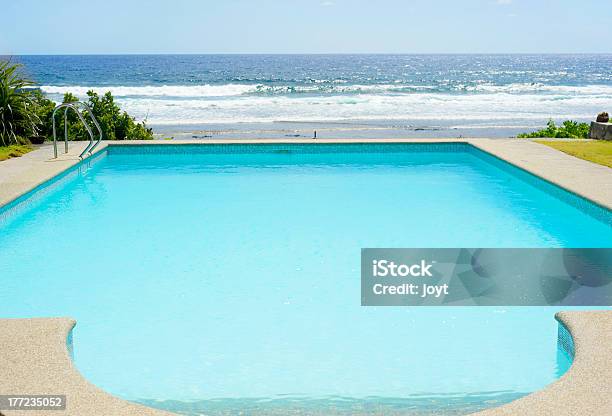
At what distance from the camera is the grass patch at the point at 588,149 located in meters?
9.80

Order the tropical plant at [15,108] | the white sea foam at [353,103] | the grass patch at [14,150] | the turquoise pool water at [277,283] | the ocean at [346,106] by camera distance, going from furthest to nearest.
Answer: the white sea foam at [353,103] → the ocean at [346,106] → the tropical plant at [15,108] → the grass patch at [14,150] → the turquoise pool water at [277,283]

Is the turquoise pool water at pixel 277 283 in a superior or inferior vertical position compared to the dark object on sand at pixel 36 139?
inferior

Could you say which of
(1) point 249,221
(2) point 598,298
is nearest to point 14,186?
(1) point 249,221

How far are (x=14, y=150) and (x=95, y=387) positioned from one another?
7.75 m

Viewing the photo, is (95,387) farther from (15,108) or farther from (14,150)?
(15,108)

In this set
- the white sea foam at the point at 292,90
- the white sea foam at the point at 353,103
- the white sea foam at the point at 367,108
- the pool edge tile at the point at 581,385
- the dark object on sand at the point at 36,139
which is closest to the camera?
the pool edge tile at the point at 581,385

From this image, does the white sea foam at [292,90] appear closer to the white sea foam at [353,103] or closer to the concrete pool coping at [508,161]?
the white sea foam at [353,103]

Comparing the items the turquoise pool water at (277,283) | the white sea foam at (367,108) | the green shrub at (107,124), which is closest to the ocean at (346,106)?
the white sea foam at (367,108)

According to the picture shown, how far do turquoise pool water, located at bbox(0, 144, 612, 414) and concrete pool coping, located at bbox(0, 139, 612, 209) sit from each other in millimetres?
181

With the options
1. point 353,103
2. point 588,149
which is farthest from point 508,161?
point 353,103

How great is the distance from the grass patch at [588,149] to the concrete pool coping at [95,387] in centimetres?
605

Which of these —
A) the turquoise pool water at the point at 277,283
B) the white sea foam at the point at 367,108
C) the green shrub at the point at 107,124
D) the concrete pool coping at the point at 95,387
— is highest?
the green shrub at the point at 107,124

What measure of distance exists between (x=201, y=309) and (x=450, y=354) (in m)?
1.73
